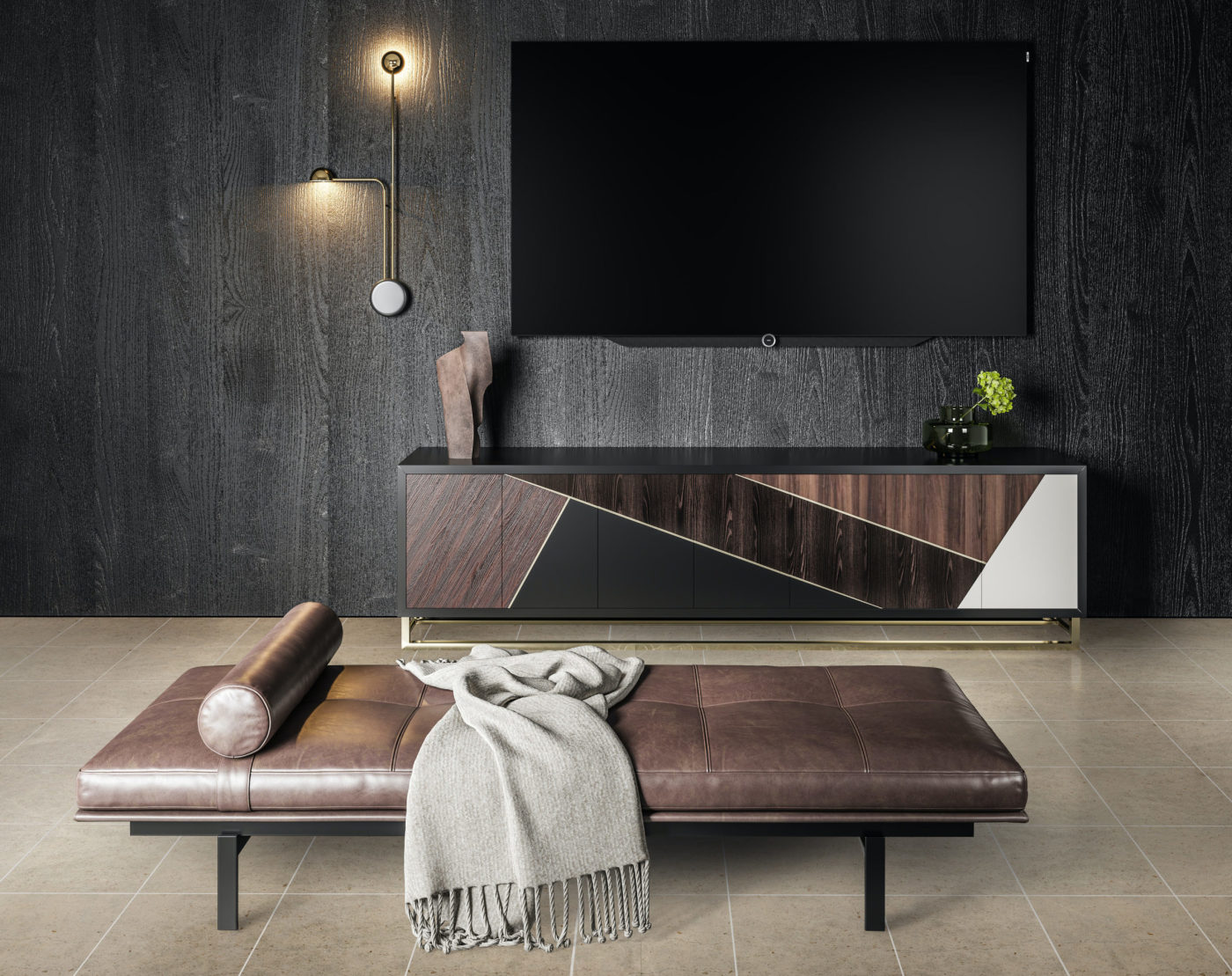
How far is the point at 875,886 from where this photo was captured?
233cm

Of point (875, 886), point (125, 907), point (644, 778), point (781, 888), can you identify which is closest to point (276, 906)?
point (125, 907)

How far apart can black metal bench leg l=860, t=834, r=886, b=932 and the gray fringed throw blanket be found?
1.43 ft

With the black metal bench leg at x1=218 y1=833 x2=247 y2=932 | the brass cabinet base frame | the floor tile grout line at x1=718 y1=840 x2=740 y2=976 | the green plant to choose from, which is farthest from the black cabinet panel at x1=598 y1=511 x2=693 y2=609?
the black metal bench leg at x1=218 y1=833 x2=247 y2=932

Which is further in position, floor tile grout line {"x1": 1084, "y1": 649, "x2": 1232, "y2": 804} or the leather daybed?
floor tile grout line {"x1": 1084, "y1": 649, "x2": 1232, "y2": 804}

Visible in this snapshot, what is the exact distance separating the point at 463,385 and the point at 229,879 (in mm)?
2456

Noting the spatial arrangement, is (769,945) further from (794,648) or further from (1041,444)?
(1041,444)

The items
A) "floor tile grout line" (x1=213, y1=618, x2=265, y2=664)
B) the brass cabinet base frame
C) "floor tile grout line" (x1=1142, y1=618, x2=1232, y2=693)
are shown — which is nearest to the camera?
"floor tile grout line" (x1=1142, y1=618, x2=1232, y2=693)

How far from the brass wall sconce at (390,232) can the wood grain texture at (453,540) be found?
79 centimetres

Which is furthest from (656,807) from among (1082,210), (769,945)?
(1082,210)

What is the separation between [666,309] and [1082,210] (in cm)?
167

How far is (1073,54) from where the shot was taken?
4.62m

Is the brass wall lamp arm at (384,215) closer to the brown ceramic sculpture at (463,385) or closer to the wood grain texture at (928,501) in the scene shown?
the brown ceramic sculpture at (463,385)

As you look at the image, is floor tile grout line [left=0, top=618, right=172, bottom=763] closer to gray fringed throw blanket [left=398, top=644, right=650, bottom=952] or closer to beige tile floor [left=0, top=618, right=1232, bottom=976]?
beige tile floor [left=0, top=618, right=1232, bottom=976]

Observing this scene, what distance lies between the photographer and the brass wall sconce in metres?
4.66
